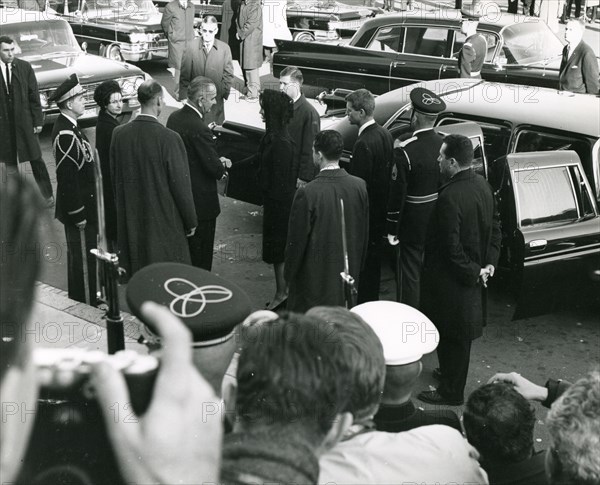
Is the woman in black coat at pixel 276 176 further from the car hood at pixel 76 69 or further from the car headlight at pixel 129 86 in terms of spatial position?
the car headlight at pixel 129 86

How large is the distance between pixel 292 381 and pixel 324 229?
3.49 m

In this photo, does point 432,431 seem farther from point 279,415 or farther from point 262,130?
point 262,130

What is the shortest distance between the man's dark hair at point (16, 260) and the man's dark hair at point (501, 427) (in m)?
1.57

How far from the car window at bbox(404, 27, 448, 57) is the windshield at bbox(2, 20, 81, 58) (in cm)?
473

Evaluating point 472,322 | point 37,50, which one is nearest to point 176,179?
point 472,322

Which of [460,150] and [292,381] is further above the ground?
[292,381]

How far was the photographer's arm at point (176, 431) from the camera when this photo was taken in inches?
67.4

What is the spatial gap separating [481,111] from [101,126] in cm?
308

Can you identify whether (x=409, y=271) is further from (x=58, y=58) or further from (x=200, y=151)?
(x=58, y=58)

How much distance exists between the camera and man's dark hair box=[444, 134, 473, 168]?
504 cm

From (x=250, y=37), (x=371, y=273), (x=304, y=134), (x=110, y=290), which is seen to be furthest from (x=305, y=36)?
(x=110, y=290)

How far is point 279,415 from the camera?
184 cm

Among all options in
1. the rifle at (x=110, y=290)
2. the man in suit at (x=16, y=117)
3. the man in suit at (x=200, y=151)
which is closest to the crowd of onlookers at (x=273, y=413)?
the rifle at (x=110, y=290)

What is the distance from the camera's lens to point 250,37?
1334 cm
